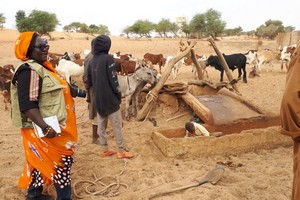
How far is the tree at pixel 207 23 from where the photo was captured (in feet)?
143

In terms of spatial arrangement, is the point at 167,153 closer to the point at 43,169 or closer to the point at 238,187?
the point at 238,187

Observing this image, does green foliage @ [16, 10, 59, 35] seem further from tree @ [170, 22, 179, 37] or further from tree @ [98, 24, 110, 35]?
tree @ [170, 22, 179, 37]

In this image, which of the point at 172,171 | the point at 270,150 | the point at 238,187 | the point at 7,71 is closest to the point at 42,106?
the point at 172,171

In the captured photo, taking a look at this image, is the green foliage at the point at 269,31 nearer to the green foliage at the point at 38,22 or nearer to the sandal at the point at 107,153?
the green foliage at the point at 38,22

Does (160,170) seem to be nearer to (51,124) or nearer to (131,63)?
(51,124)

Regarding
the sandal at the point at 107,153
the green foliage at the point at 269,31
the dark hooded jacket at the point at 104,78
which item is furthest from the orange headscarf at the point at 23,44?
the green foliage at the point at 269,31

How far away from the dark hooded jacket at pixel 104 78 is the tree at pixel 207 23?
40.0 metres

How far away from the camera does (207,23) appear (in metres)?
Answer: 43.8

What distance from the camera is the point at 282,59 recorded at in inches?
676

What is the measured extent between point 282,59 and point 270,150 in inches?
517

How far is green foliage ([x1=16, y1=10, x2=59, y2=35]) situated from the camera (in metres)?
39.7

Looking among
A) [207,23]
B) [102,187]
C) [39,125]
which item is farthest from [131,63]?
[207,23]

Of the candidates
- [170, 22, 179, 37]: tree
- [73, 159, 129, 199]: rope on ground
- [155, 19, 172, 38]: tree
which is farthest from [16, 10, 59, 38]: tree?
[73, 159, 129, 199]: rope on ground

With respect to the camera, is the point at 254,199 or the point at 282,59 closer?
the point at 254,199
